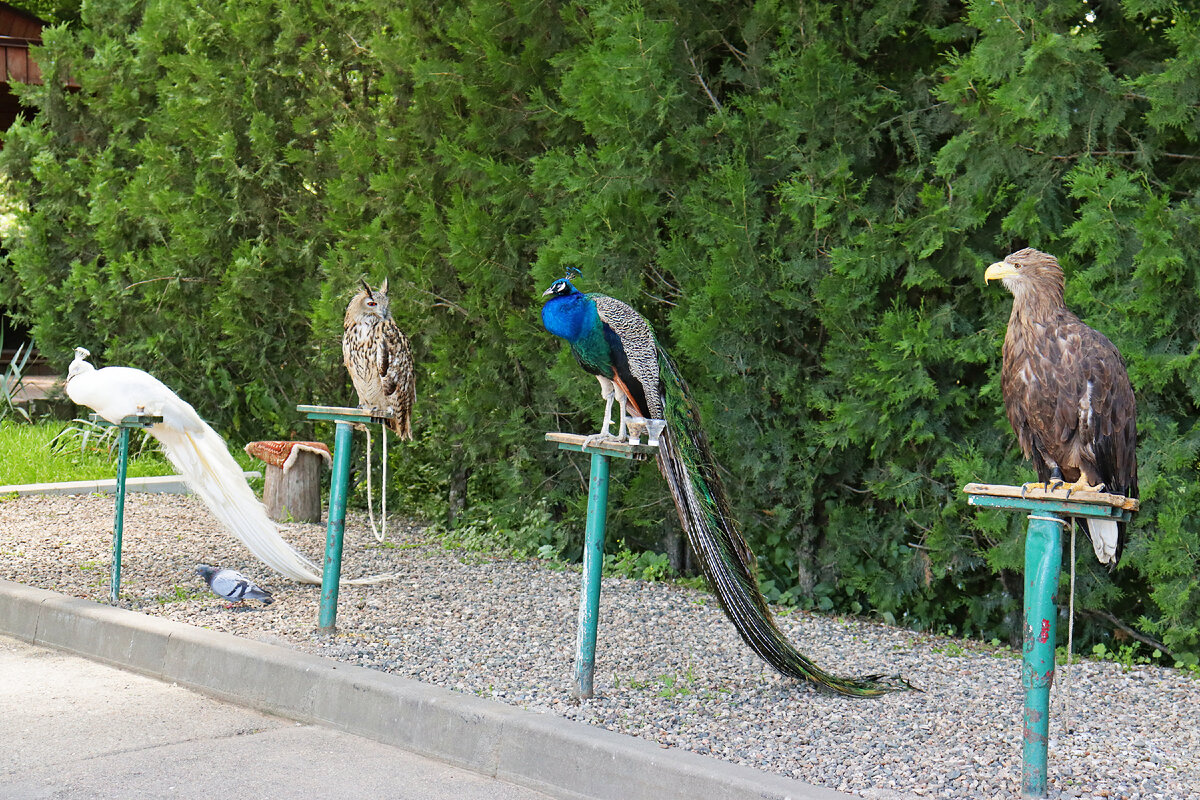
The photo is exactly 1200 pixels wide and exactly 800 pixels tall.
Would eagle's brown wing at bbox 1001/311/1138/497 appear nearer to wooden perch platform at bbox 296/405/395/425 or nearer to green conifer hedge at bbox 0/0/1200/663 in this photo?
green conifer hedge at bbox 0/0/1200/663

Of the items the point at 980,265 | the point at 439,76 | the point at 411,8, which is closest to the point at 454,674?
the point at 980,265

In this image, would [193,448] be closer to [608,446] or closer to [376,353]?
[376,353]

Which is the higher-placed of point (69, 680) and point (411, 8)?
point (411, 8)

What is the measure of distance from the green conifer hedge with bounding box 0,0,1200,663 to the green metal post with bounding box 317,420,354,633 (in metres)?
1.66

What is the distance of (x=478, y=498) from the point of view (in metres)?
7.70

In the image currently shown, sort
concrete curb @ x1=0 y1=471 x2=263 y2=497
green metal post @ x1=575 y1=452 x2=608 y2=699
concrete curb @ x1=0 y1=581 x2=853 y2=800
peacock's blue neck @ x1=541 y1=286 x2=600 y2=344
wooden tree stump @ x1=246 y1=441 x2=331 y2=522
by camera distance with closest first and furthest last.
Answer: concrete curb @ x1=0 y1=581 x2=853 y2=800 → green metal post @ x1=575 y1=452 x2=608 y2=699 → peacock's blue neck @ x1=541 y1=286 x2=600 y2=344 → wooden tree stump @ x1=246 y1=441 x2=331 y2=522 → concrete curb @ x1=0 y1=471 x2=263 y2=497

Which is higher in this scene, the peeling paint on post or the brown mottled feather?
the brown mottled feather

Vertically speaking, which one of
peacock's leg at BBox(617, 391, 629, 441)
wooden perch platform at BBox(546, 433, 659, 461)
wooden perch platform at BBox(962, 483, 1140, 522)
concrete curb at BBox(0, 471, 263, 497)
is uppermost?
peacock's leg at BBox(617, 391, 629, 441)

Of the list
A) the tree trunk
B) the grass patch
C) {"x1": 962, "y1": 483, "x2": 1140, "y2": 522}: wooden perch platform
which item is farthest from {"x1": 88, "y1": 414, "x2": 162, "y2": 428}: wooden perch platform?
the grass patch

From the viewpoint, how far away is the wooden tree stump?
7887 millimetres

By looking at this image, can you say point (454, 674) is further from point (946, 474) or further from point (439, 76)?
point (439, 76)

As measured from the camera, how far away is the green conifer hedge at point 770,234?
4.82m

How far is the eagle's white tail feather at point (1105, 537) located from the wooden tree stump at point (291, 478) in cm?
547

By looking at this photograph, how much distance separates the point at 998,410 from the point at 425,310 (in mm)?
3758
